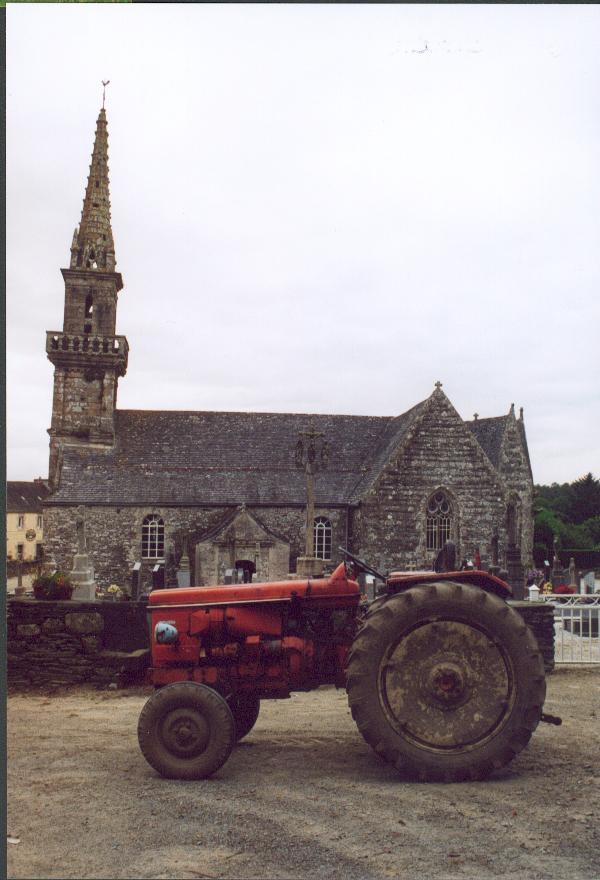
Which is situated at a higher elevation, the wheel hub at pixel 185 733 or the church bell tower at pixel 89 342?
the church bell tower at pixel 89 342

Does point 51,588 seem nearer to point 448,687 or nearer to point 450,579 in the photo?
point 450,579

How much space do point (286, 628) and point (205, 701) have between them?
0.94 metres

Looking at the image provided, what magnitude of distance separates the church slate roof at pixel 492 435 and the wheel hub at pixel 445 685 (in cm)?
3120

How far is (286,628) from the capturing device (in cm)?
609

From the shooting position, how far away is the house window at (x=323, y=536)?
30703 mm

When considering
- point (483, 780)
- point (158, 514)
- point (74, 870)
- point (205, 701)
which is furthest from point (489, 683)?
point (158, 514)

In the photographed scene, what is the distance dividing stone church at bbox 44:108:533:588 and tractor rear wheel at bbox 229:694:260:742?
70.0ft

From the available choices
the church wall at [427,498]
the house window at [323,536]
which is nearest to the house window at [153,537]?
the house window at [323,536]

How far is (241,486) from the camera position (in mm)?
30938

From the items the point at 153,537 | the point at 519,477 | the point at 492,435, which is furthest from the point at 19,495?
the point at 492,435

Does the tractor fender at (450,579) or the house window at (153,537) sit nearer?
the tractor fender at (450,579)

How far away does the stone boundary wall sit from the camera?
368 inches

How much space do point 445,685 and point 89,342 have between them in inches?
1258

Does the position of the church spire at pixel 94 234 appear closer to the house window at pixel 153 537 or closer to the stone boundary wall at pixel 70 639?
the house window at pixel 153 537
